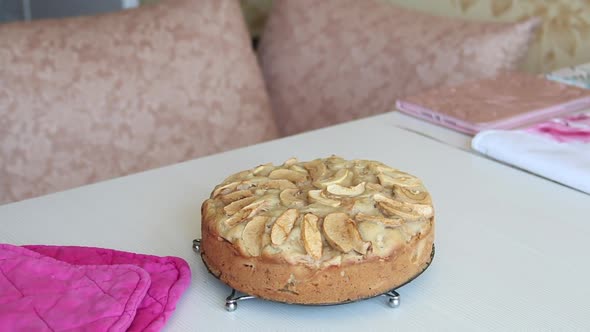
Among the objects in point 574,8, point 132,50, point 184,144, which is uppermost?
point 132,50

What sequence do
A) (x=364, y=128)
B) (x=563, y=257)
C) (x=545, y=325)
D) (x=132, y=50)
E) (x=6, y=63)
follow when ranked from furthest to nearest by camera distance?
(x=132, y=50)
(x=6, y=63)
(x=364, y=128)
(x=563, y=257)
(x=545, y=325)

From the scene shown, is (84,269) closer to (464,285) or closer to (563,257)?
(464,285)

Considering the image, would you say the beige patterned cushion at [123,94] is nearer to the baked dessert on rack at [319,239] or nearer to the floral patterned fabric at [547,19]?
the floral patterned fabric at [547,19]

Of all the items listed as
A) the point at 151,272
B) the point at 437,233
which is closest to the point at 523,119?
the point at 437,233

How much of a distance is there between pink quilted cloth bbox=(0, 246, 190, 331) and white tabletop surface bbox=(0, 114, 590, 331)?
0.06 feet

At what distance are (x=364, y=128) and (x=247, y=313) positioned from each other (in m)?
0.58

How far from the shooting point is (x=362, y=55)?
170 centimetres

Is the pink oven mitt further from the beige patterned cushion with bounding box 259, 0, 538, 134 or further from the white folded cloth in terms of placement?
the beige patterned cushion with bounding box 259, 0, 538, 134

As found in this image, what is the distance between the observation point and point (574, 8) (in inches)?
60.5

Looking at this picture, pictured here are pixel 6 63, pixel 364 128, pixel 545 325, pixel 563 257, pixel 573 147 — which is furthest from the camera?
pixel 6 63

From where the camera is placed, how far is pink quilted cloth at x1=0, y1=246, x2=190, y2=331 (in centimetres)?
64

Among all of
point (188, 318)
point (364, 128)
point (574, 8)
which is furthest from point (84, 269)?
point (574, 8)

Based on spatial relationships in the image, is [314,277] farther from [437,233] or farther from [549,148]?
[549,148]

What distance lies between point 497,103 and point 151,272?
709mm
